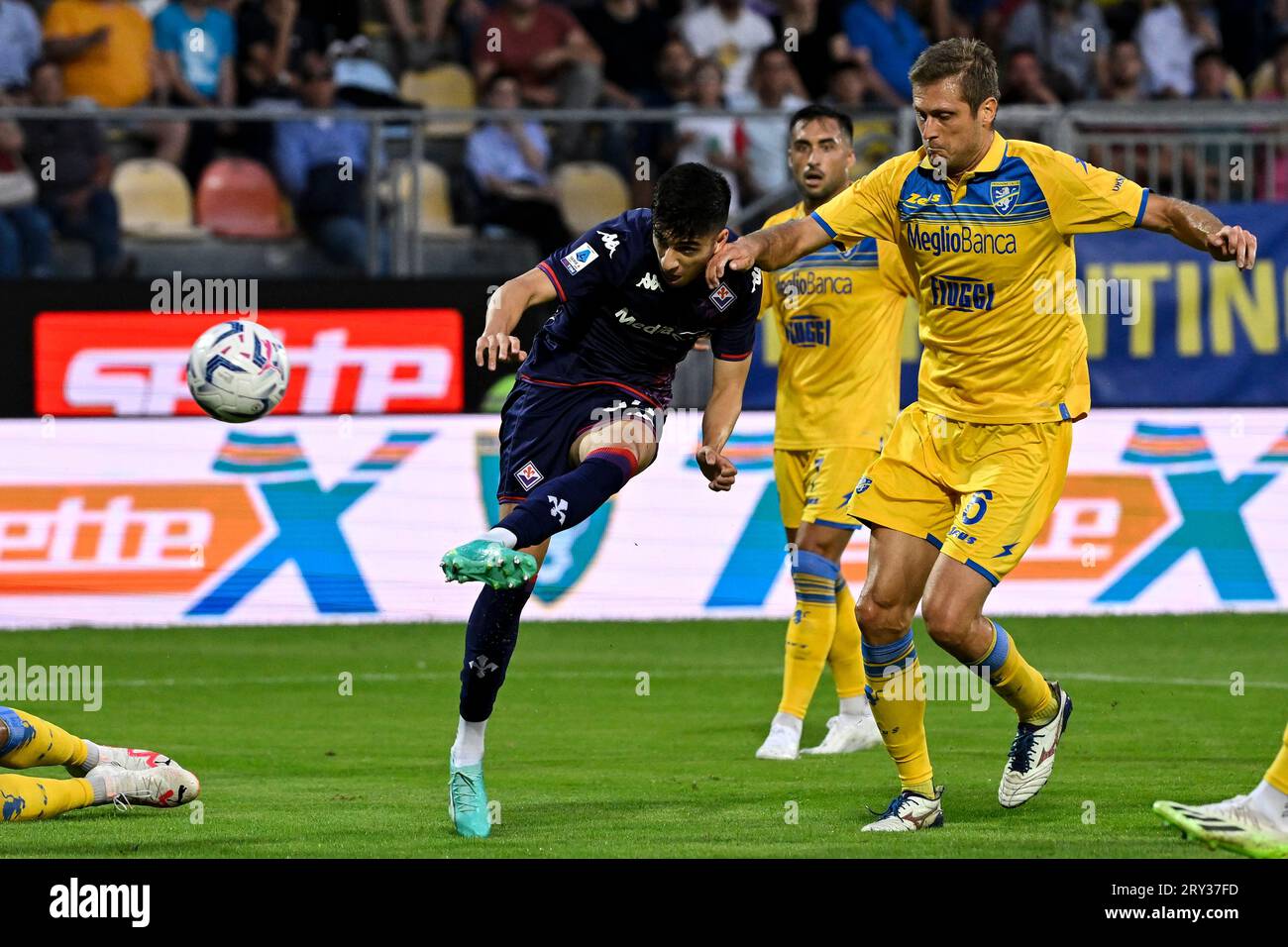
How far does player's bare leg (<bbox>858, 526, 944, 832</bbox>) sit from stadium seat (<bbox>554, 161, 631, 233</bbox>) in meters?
9.31

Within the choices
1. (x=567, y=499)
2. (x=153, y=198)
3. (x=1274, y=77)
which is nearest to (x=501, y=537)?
(x=567, y=499)

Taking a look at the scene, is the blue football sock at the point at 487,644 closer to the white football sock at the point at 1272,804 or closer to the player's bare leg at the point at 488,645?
the player's bare leg at the point at 488,645

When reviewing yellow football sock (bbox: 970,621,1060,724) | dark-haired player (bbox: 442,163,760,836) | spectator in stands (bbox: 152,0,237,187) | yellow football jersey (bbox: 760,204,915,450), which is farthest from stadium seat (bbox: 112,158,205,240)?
yellow football sock (bbox: 970,621,1060,724)

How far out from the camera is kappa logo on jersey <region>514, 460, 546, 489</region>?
24.6 ft

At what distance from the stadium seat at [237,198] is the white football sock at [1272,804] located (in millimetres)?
11504

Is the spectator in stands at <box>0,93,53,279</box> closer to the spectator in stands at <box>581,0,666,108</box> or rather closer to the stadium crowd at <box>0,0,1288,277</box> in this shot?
the stadium crowd at <box>0,0,1288,277</box>

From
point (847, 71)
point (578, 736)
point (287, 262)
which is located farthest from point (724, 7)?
point (578, 736)

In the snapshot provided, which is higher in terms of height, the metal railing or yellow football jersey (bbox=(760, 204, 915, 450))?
the metal railing

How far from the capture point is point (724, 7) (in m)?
17.9

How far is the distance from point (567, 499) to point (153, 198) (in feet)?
32.8

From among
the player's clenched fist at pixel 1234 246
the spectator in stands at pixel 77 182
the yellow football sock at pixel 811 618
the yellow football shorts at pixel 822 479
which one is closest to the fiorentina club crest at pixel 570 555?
the spectator in stands at pixel 77 182

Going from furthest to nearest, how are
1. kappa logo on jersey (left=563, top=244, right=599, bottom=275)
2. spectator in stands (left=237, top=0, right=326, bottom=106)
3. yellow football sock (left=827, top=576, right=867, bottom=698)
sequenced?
spectator in stands (left=237, top=0, right=326, bottom=106)
yellow football sock (left=827, top=576, right=867, bottom=698)
kappa logo on jersey (left=563, top=244, right=599, bottom=275)

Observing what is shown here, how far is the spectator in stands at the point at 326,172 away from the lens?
15.8 metres
